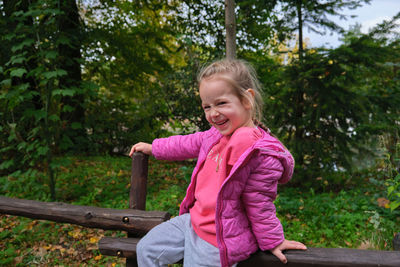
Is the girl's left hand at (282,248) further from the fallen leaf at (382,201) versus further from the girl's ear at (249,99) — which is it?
the fallen leaf at (382,201)

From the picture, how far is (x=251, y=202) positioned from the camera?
1777 mm

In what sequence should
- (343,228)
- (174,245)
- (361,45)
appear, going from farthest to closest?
(361,45)
(343,228)
(174,245)

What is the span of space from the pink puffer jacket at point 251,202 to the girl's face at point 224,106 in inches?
8.5

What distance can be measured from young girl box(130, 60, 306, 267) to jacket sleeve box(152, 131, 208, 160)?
0.16 meters

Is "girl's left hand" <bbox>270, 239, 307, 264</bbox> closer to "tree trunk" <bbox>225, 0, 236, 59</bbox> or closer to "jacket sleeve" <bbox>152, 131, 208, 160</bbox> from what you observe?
"jacket sleeve" <bbox>152, 131, 208, 160</bbox>

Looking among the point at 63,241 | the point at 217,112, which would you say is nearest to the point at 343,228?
the point at 217,112

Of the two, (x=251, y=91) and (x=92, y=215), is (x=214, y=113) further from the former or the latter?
(x=92, y=215)

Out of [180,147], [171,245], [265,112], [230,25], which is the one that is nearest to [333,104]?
[265,112]

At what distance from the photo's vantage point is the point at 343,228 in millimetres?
4211

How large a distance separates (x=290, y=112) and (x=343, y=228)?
213cm

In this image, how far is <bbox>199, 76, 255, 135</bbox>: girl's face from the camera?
6.20ft

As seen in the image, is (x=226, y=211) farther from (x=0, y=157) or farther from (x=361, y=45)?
(x=0, y=157)

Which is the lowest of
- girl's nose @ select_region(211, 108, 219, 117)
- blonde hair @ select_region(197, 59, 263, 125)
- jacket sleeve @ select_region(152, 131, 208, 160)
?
jacket sleeve @ select_region(152, 131, 208, 160)

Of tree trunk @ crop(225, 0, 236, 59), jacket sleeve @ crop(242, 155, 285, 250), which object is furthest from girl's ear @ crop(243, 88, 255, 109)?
tree trunk @ crop(225, 0, 236, 59)
